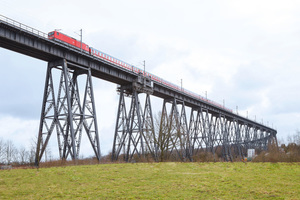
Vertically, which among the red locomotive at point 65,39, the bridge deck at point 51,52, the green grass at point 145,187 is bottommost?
the green grass at point 145,187

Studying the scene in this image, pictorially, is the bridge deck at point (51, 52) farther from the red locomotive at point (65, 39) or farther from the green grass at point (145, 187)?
the green grass at point (145, 187)

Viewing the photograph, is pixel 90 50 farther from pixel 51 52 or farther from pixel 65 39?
pixel 51 52

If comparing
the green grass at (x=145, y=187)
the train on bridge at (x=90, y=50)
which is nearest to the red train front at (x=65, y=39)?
the train on bridge at (x=90, y=50)

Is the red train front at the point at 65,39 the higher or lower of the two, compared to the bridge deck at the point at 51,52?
higher

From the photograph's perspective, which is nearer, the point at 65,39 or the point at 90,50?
the point at 65,39

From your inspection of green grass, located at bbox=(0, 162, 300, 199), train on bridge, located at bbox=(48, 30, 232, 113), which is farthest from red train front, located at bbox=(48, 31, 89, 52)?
green grass, located at bbox=(0, 162, 300, 199)

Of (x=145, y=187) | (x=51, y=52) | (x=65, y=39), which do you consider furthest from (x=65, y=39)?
(x=145, y=187)

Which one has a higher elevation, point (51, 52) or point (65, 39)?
point (65, 39)

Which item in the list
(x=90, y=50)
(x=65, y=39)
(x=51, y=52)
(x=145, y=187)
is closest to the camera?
(x=145, y=187)

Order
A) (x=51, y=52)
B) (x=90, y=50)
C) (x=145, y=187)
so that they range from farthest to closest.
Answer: (x=90, y=50) → (x=51, y=52) → (x=145, y=187)

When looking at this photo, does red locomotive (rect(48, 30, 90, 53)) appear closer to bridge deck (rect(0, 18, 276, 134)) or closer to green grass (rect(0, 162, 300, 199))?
bridge deck (rect(0, 18, 276, 134))

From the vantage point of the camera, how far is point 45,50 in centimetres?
2475

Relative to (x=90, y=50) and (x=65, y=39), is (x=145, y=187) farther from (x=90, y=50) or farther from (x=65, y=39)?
(x=90, y=50)

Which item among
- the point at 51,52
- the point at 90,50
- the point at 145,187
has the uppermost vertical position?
the point at 90,50
